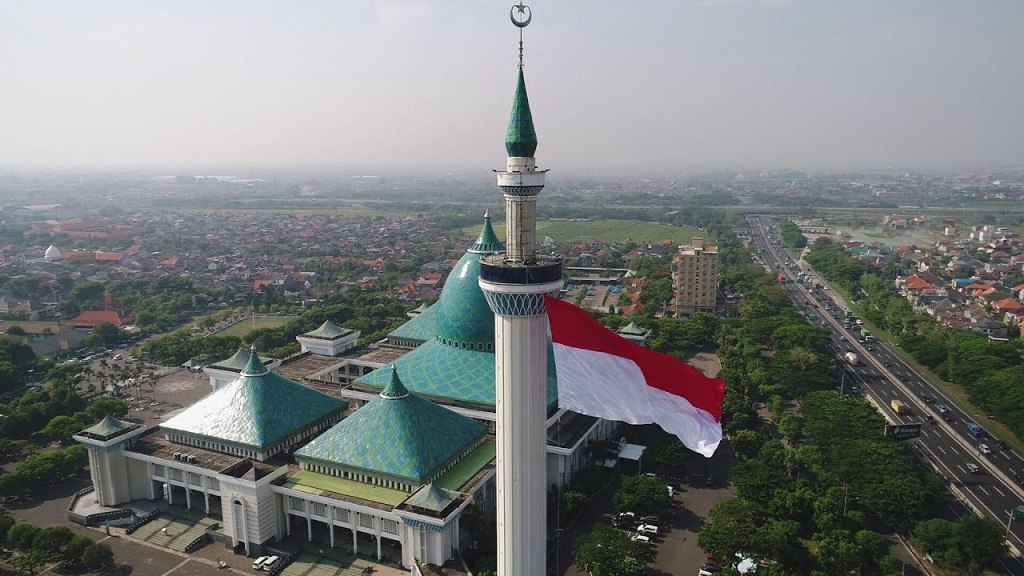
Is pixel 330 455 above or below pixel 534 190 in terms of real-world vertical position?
below

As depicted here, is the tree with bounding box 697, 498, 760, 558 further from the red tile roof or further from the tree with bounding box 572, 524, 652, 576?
the red tile roof

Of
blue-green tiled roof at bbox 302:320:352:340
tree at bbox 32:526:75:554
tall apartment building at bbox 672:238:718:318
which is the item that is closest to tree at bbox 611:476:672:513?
tree at bbox 32:526:75:554

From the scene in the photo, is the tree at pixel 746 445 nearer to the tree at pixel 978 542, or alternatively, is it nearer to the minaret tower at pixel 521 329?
the tree at pixel 978 542

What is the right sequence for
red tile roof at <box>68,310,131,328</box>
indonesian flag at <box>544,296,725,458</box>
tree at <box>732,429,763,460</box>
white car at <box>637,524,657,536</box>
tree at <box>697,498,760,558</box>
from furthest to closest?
red tile roof at <box>68,310,131,328</box> < tree at <box>732,429,763,460</box> < white car at <box>637,524,657,536</box> < tree at <box>697,498,760,558</box> < indonesian flag at <box>544,296,725,458</box>

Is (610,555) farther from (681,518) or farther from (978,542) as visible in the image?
(978,542)

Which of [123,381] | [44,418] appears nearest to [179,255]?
[123,381]

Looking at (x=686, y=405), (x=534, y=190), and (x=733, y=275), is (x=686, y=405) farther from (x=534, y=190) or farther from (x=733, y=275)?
(x=733, y=275)

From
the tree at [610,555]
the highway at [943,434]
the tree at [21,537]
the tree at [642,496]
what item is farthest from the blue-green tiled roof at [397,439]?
the highway at [943,434]
